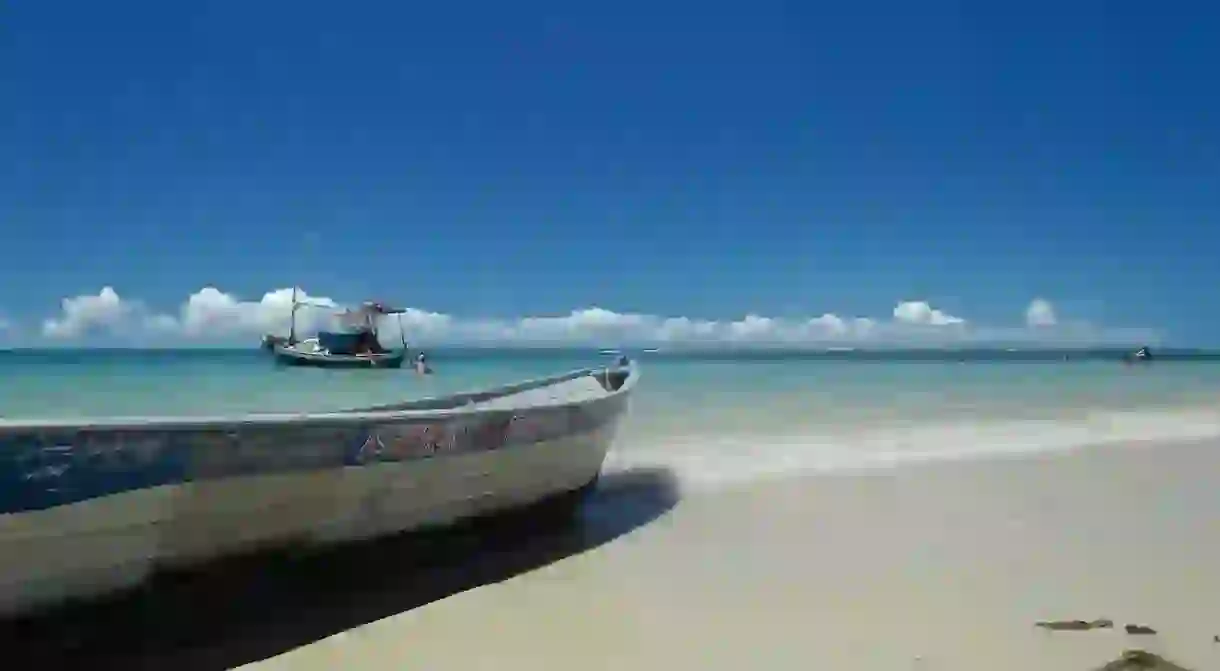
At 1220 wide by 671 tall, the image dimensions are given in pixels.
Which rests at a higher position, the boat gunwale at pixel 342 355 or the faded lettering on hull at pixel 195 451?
the faded lettering on hull at pixel 195 451

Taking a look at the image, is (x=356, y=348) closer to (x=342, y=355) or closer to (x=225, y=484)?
(x=342, y=355)

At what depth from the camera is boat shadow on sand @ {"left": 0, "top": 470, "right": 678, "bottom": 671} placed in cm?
330

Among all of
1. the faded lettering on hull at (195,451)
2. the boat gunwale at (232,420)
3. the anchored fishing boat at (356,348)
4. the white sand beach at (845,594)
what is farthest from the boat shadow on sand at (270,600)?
the anchored fishing boat at (356,348)

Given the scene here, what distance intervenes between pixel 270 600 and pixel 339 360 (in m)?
35.6

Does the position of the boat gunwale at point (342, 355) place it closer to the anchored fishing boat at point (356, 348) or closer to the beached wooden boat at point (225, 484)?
the anchored fishing boat at point (356, 348)

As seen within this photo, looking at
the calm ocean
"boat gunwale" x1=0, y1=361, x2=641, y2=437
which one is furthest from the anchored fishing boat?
"boat gunwale" x1=0, y1=361, x2=641, y2=437

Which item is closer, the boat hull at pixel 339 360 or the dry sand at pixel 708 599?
the dry sand at pixel 708 599

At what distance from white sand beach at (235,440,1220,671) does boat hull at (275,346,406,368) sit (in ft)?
109

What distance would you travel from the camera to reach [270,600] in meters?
3.96

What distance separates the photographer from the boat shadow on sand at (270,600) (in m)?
3.30

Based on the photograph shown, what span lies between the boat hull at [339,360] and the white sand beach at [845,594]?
109 feet

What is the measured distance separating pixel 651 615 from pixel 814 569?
125 cm

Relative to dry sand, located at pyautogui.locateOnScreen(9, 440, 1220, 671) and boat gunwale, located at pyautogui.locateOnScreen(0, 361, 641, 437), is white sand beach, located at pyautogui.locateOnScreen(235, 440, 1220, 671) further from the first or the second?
boat gunwale, located at pyautogui.locateOnScreen(0, 361, 641, 437)

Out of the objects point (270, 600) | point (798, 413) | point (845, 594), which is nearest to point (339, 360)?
point (798, 413)
